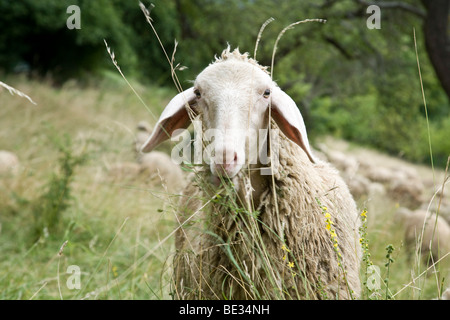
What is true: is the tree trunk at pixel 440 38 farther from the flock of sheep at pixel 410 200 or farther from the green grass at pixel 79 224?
the green grass at pixel 79 224

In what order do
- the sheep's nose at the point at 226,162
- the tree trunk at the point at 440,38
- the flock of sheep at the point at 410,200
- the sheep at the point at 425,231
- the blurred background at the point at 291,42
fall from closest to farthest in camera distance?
1. the sheep's nose at the point at 226,162
2. the flock of sheep at the point at 410,200
3. the sheep at the point at 425,231
4. the tree trunk at the point at 440,38
5. the blurred background at the point at 291,42

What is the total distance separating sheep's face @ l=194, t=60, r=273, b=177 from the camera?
1799mm

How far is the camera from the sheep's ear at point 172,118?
223cm

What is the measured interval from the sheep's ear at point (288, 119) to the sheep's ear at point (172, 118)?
46 cm

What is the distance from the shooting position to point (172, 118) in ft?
7.61

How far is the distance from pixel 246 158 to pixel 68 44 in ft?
50.4

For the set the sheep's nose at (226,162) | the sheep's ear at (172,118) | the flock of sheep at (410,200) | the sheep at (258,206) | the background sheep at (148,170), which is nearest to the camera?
the sheep's nose at (226,162)

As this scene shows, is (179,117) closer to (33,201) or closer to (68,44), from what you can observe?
(33,201)

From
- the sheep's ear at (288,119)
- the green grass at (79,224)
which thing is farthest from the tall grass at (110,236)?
the sheep's ear at (288,119)

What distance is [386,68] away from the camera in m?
12.4

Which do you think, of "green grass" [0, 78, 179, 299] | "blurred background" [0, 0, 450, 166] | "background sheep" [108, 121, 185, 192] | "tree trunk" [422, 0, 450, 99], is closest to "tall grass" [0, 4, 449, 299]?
"green grass" [0, 78, 179, 299]

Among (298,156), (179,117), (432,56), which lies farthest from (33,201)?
(432,56)

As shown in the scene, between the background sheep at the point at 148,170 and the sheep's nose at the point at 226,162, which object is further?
the background sheep at the point at 148,170
